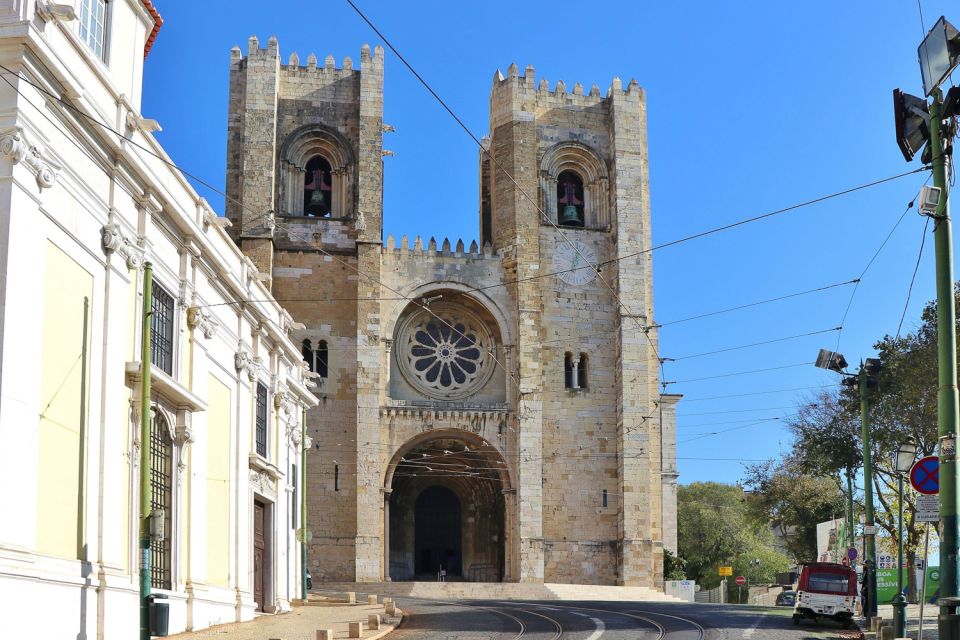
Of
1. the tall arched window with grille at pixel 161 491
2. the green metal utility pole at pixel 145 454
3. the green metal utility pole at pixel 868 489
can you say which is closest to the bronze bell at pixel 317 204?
the green metal utility pole at pixel 868 489

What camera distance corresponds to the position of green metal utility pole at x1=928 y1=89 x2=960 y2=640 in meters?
12.1

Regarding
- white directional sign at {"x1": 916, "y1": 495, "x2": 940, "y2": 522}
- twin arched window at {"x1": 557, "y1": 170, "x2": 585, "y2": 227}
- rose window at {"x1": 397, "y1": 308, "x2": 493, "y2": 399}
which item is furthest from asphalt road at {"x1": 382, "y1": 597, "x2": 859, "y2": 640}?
twin arched window at {"x1": 557, "y1": 170, "x2": 585, "y2": 227}

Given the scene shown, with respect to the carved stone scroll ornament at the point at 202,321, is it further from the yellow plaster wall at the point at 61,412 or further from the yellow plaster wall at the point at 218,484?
the yellow plaster wall at the point at 61,412

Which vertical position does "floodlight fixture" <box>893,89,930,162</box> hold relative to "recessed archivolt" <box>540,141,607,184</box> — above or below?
below

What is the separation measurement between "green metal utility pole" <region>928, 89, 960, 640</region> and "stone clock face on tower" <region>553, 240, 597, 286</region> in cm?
3276

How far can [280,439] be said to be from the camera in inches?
1103

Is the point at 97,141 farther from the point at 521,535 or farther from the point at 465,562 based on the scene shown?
the point at 465,562

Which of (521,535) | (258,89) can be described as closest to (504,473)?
(521,535)

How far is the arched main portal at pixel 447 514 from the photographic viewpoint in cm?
4597

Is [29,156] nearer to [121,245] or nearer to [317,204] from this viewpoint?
[121,245]

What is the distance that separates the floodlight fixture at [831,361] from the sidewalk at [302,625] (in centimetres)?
957

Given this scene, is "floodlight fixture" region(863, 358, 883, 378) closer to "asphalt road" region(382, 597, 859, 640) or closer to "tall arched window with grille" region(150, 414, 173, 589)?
"asphalt road" region(382, 597, 859, 640)

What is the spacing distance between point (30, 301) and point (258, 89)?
31930 millimetres

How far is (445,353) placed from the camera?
45781 millimetres
